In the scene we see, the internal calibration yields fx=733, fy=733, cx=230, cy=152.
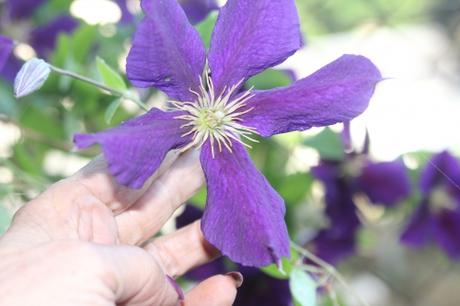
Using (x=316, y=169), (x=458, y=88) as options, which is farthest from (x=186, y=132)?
(x=458, y=88)

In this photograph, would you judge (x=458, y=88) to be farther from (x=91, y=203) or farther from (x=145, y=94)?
(x=91, y=203)

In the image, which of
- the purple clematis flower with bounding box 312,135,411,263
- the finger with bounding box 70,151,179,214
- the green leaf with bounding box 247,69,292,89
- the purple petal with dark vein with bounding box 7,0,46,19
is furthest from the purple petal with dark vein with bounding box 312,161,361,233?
the purple petal with dark vein with bounding box 7,0,46,19

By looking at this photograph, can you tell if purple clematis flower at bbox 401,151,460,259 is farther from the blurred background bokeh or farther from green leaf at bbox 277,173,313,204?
green leaf at bbox 277,173,313,204

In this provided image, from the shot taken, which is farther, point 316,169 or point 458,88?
point 458,88

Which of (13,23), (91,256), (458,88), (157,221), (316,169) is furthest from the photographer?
(458,88)

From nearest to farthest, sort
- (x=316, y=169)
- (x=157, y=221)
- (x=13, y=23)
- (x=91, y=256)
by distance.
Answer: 1. (x=91, y=256)
2. (x=157, y=221)
3. (x=316, y=169)
4. (x=13, y=23)

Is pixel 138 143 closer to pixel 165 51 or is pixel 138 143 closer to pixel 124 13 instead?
pixel 165 51

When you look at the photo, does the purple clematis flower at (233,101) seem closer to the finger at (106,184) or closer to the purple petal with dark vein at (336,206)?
the finger at (106,184)
